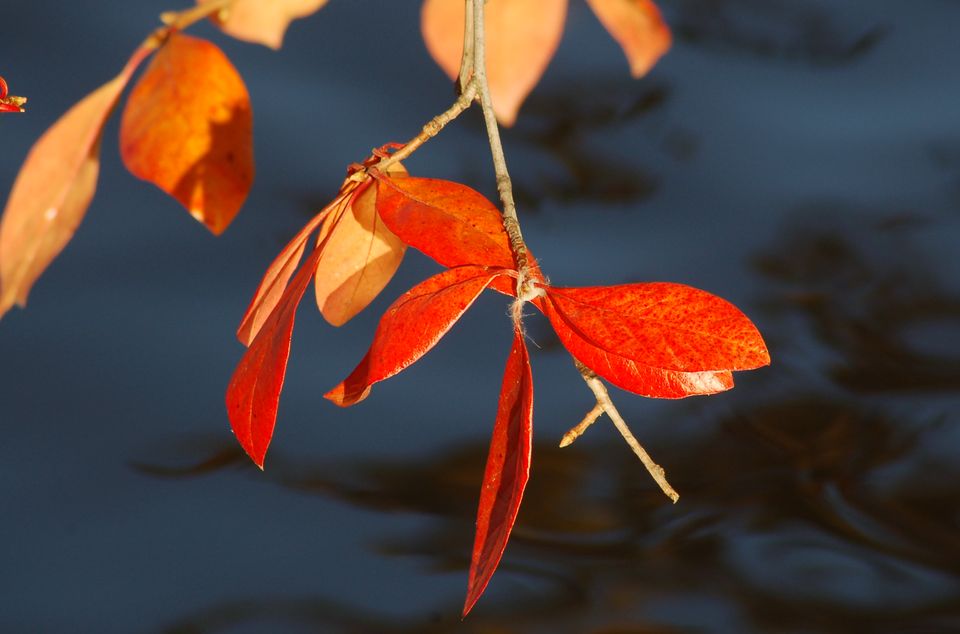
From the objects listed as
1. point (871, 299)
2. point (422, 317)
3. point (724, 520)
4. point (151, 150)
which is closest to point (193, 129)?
point (151, 150)

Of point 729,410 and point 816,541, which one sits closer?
point 816,541

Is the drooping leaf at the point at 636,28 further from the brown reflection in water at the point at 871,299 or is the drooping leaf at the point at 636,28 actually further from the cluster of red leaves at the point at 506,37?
the brown reflection in water at the point at 871,299

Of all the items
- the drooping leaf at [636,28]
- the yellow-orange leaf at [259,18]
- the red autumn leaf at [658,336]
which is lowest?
the red autumn leaf at [658,336]

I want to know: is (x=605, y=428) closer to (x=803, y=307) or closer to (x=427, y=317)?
(x=803, y=307)

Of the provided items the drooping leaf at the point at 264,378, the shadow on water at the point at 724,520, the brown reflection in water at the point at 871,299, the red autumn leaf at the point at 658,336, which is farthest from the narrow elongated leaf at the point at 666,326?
the brown reflection in water at the point at 871,299

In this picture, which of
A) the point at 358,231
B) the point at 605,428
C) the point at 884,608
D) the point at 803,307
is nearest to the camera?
the point at 358,231

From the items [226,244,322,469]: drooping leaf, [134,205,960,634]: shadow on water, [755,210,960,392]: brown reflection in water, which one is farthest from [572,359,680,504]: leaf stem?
[755,210,960,392]: brown reflection in water

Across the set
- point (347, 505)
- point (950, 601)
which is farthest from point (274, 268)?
point (950, 601)
